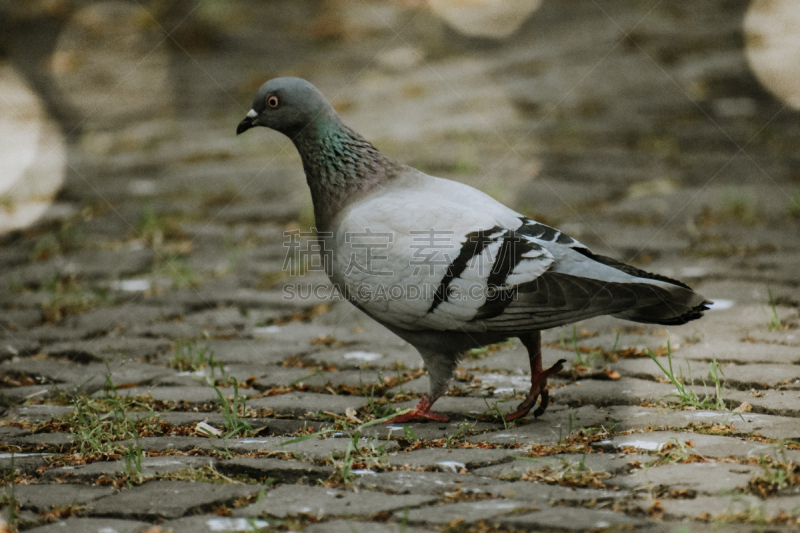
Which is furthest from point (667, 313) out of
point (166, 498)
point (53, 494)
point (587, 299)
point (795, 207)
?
point (795, 207)

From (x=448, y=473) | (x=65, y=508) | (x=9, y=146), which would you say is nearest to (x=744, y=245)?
(x=448, y=473)

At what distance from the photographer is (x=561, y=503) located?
1.91m

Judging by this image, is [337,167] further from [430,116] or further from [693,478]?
[430,116]

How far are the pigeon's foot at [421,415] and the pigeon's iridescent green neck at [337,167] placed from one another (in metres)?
0.75

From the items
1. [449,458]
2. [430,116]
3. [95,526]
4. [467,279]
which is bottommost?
[95,526]

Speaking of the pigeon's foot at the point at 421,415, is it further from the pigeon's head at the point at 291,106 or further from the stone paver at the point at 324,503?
the pigeon's head at the point at 291,106

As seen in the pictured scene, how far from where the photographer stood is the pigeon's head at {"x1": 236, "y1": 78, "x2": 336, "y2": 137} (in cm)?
309

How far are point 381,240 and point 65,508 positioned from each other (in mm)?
1260

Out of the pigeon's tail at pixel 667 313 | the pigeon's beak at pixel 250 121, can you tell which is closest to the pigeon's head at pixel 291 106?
the pigeon's beak at pixel 250 121

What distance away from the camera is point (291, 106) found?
10.2 feet

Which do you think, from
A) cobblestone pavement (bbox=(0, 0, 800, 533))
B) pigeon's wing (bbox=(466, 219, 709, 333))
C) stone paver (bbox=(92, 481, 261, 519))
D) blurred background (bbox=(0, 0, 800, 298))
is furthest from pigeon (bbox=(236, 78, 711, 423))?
blurred background (bbox=(0, 0, 800, 298))

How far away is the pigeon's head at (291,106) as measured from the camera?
309 cm

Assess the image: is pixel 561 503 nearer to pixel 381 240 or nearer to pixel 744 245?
pixel 381 240

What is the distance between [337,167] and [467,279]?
75cm
